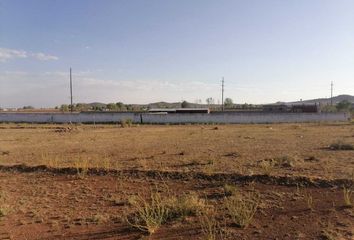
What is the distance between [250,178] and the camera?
38.8 ft

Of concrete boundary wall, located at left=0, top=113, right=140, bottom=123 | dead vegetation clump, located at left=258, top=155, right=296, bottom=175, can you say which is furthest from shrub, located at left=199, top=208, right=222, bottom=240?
concrete boundary wall, located at left=0, top=113, right=140, bottom=123

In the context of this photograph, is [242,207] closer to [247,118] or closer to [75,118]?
[247,118]

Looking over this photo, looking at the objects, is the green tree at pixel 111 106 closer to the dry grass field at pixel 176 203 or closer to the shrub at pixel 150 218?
the dry grass field at pixel 176 203

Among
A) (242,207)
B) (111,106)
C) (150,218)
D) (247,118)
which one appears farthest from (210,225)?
(111,106)

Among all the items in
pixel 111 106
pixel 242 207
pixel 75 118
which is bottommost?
pixel 75 118

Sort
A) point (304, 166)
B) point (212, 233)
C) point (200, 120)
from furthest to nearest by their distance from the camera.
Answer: point (200, 120)
point (304, 166)
point (212, 233)

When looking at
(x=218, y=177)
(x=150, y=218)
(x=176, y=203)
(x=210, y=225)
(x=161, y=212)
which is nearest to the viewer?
(x=210, y=225)

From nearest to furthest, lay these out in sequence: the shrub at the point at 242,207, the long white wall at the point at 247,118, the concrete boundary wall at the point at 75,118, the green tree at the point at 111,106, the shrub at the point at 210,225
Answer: the shrub at the point at 210,225 → the shrub at the point at 242,207 → the long white wall at the point at 247,118 → the concrete boundary wall at the point at 75,118 → the green tree at the point at 111,106

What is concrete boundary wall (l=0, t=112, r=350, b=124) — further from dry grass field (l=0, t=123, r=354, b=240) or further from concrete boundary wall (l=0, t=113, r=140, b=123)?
dry grass field (l=0, t=123, r=354, b=240)

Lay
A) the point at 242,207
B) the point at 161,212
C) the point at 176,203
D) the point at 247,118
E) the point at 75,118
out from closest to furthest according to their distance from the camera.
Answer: the point at 161,212
the point at 242,207
the point at 176,203
the point at 247,118
the point at 75,118

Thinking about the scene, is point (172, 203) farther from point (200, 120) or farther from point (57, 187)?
point (200, 120)

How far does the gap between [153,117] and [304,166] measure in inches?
1951

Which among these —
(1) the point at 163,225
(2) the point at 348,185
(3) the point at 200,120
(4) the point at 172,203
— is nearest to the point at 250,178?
(2) the point at 348,185

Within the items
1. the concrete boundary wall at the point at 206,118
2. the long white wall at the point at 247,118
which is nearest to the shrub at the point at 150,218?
the long white wall at the point at 247,118
